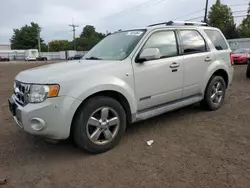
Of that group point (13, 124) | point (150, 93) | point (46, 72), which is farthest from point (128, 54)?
point (13, 124)

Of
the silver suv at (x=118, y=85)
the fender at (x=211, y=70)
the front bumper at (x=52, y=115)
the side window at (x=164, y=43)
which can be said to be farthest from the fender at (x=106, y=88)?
the fender at (x=211, y=70)

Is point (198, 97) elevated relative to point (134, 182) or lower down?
elevated

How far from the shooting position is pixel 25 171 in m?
2.96

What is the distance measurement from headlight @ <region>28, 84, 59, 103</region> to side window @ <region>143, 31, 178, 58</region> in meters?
1.68

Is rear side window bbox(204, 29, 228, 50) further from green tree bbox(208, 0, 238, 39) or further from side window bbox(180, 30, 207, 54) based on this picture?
green tree bbox(208, 0, 238, 39)

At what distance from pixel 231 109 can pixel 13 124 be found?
459cm

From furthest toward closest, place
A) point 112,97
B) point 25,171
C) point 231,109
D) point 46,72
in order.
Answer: point 231,109 < point 112,97 < point 46,72 < point 25,171

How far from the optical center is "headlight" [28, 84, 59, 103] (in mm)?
2912

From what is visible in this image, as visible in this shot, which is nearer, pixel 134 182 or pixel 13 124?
pixel 134 182

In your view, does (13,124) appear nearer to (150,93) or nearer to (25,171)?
(25,171)

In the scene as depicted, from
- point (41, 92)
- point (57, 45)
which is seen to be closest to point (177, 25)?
point (41, 92)

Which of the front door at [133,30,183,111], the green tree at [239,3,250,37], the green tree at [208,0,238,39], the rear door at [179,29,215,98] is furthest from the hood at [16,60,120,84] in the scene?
the green tree at [239,3,250,37]

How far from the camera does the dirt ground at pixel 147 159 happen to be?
8.75ft

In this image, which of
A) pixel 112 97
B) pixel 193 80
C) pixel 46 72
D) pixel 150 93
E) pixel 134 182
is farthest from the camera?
pixel 193 80
